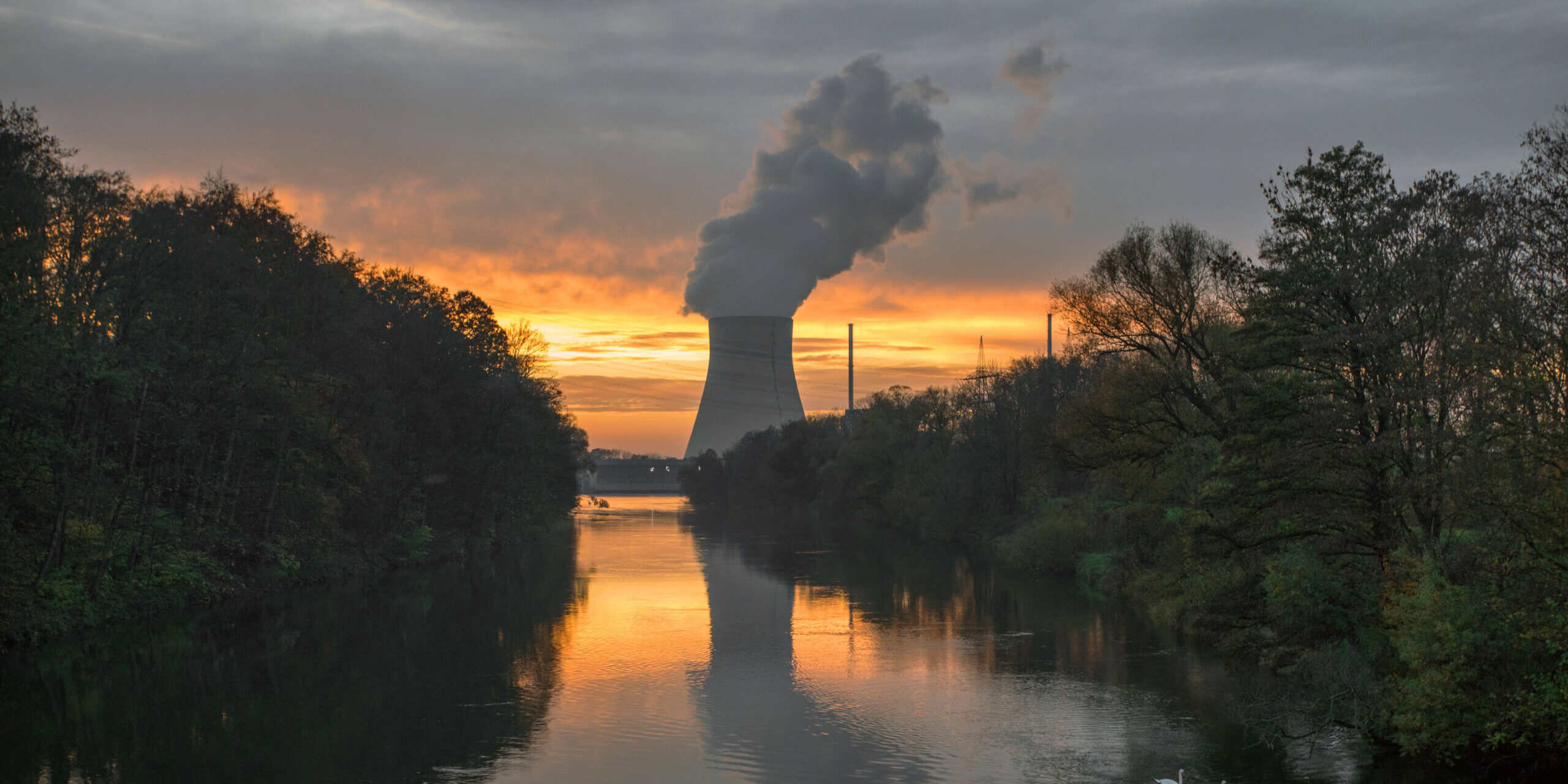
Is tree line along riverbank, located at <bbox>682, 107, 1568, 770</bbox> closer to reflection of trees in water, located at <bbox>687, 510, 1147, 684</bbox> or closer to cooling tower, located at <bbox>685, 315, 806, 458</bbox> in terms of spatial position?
reflection of trees in water, located at <bbox>687, 510, 1147, 684</bbox>

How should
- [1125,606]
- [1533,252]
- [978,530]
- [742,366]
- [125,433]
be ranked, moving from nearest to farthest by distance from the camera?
[1533,252] → [125,433] → [1125,606] → [978,530] → [742,366]

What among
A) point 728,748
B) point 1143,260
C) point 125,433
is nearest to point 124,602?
point 125,433

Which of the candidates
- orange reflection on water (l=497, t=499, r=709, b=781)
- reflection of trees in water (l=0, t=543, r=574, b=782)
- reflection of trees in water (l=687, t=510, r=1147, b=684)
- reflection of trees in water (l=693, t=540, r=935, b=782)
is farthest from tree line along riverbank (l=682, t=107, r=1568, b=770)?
reflection of trees in water (l=0, t=543, r=574, b=782)

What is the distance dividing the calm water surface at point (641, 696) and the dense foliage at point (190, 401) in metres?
1.66

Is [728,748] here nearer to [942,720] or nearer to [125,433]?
[942,720]

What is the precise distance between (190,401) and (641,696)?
1382cm

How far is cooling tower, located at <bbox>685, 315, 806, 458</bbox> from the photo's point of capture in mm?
68438

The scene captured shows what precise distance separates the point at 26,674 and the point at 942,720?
14.7m

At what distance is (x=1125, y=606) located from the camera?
2881 centimetres

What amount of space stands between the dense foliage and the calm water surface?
1.66 meters

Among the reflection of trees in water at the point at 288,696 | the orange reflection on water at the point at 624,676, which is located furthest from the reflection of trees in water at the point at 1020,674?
the reflection of trees in water at the point at 288,696

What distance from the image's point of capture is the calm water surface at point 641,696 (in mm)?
13664

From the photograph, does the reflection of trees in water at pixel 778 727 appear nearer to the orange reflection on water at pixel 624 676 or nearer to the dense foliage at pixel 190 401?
the orange reflection on water at pixel 624 676

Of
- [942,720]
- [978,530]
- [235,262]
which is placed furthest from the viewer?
[978,530]
